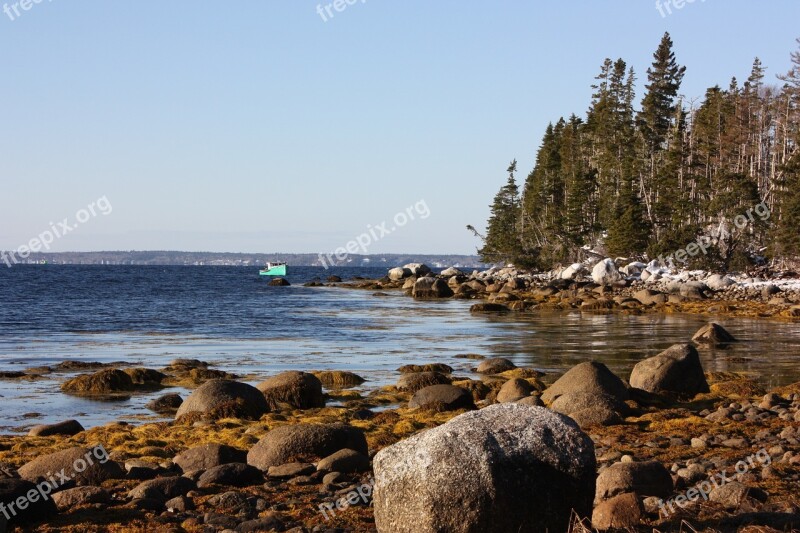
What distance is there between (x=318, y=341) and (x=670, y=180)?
4723 centimetres

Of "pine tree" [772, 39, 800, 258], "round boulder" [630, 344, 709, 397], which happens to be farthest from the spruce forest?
"round boulder" [630, 344, 709, 397]

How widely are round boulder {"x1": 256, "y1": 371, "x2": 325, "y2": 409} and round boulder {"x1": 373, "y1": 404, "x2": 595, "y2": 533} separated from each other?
10360mm

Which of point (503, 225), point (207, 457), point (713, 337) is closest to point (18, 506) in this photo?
point (207, 457)

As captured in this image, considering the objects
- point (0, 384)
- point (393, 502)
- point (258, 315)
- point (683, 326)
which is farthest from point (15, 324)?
point (393, 502)

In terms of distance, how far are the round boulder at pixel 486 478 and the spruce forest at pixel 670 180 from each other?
1987 inches

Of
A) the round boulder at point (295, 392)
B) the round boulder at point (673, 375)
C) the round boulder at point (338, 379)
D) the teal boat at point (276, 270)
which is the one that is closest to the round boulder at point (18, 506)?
the round boulder at point (295, 392)

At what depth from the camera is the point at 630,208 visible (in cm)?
6956

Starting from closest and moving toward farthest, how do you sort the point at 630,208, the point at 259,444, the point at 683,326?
the point at 259,444, the point at 683,326, the point at 630,208

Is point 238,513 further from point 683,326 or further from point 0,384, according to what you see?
point 683,326

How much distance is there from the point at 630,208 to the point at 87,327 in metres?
44.7

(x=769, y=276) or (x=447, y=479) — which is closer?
(x=447, y=479)

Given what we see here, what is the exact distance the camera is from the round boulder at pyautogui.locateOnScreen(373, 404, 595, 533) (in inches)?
283

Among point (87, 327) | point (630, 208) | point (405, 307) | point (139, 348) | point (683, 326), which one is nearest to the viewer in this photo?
point (139, 348)

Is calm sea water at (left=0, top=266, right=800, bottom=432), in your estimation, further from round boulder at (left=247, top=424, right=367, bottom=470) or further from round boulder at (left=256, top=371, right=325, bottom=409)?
round boulder at (left=247, top=424, right=367, bottom=470)
